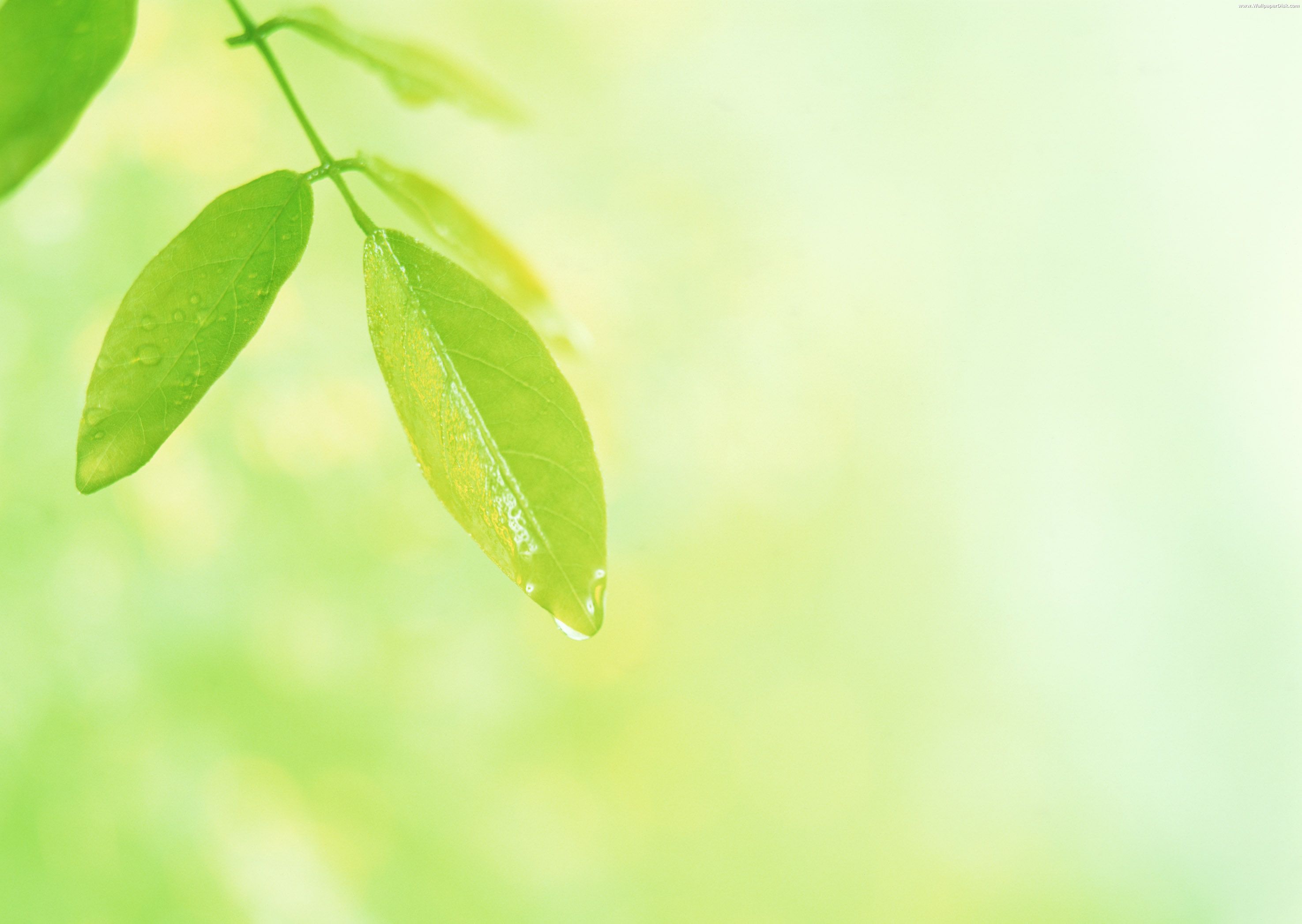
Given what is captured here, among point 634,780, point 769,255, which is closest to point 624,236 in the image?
point 769,255

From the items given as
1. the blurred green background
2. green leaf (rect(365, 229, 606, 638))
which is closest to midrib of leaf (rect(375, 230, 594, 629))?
green leaf (rect(365, 229, 606, 638))

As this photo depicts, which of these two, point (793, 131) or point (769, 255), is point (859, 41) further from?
point (769, 255)

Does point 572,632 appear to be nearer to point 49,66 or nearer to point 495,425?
point 495,425

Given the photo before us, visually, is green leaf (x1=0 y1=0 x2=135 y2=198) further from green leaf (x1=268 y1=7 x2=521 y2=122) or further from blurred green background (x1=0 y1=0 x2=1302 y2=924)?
blurred green background (x1=0 y1=0 x2=1302 y2=924)

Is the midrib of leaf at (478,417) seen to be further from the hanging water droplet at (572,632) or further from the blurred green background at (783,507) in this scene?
the blurred green background at (783,507)

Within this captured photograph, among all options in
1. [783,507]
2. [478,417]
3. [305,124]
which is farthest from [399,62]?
[783,507]

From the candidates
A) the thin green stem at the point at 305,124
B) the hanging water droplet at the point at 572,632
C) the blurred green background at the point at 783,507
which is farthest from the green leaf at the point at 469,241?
the blurred green background at the point at 783,507

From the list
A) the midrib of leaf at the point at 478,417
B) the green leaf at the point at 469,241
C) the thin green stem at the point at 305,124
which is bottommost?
the midrib of leaf at the point at 478,417
